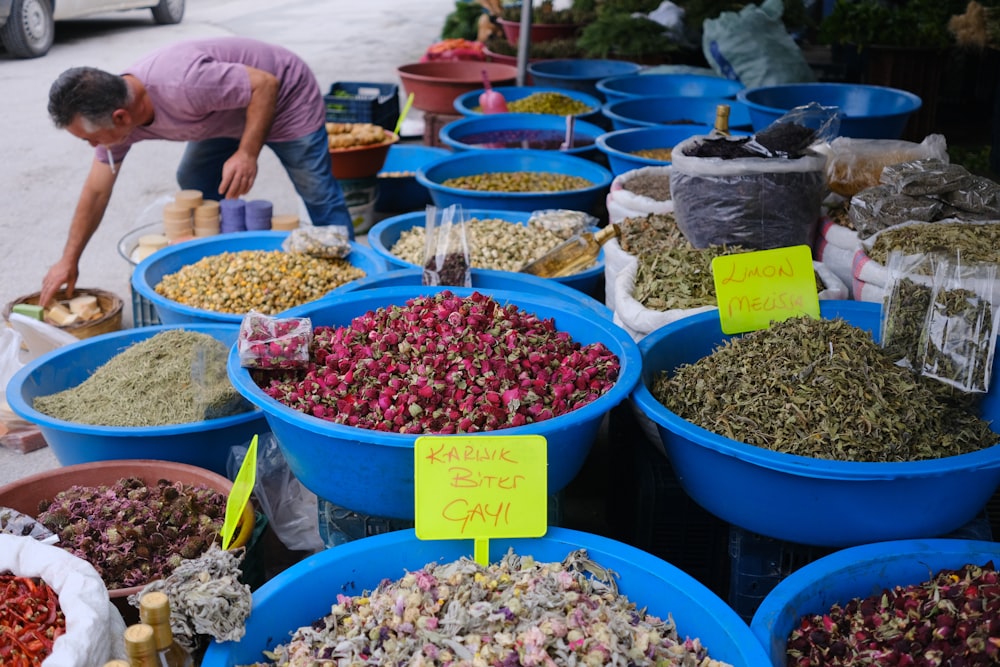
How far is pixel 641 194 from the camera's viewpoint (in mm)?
2895

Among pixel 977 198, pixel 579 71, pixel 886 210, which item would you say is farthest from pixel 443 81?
pixel 977 198

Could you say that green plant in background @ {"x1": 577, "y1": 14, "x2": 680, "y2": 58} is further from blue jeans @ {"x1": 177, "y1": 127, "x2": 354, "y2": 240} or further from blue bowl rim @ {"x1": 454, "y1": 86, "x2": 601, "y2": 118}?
blue jeans @ {"x1": 177, "y1": 127, "x2": 354, "y2": 240}

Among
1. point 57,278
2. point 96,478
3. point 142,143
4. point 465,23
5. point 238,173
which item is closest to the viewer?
point 96,478

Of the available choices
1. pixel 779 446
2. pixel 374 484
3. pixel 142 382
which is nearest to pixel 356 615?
pixel 374 484

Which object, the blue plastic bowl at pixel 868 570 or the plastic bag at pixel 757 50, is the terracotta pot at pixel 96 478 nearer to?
the blue plastic bowl at pixel 868 570

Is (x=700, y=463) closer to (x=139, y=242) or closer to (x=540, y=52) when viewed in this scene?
(x=139, y=242)

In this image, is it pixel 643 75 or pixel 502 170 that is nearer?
pixel 502 170

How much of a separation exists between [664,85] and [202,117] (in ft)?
9.74

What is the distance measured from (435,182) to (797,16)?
4.65 metres

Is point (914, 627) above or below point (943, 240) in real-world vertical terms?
below

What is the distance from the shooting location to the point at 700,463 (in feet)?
5.19

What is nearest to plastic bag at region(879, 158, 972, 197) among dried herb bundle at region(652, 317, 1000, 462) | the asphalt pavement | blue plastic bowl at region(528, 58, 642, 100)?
dried herb bundle at region(652, 317, 1000, 462)

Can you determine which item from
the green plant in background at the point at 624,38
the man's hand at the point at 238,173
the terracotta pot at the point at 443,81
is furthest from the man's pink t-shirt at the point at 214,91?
the green plant in background at the point at 624,38

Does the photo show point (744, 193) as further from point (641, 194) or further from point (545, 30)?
point (545, 30)
